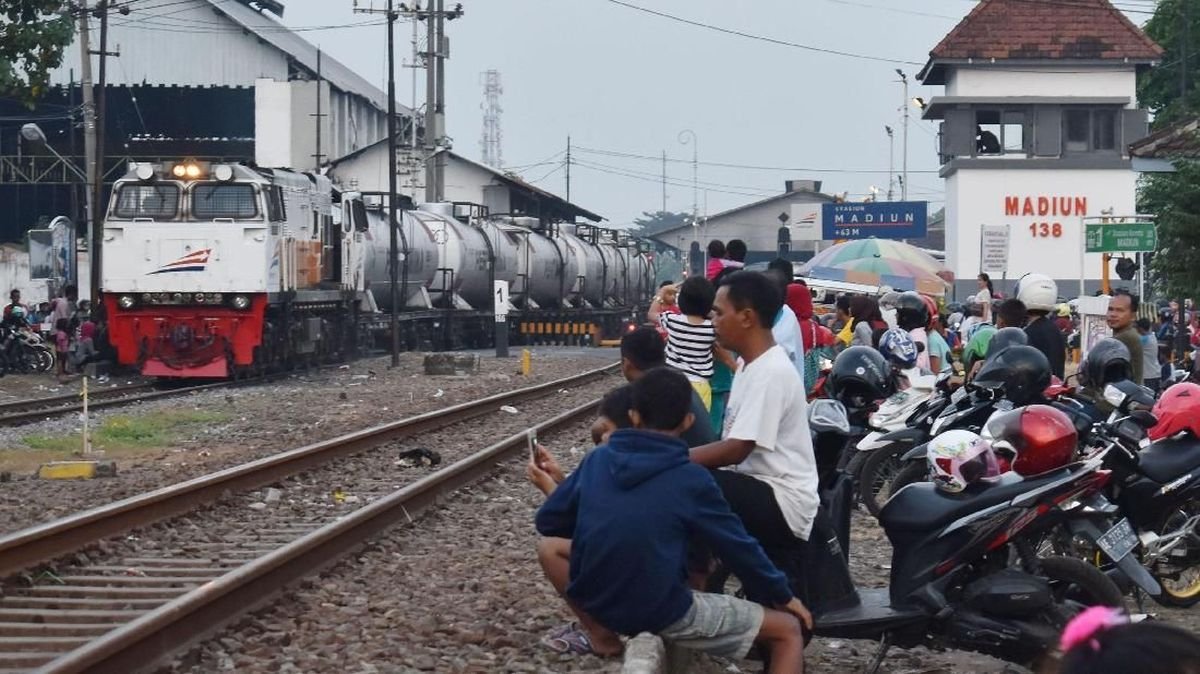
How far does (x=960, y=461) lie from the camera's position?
663 cm

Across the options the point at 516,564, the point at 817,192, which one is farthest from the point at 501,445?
the point at 817,192

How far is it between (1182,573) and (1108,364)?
49.4 inches

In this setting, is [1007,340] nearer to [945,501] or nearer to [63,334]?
[945,501]

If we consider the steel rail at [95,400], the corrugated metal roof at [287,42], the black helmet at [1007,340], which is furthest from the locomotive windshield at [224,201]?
the corrugated metal roof at [287,42]

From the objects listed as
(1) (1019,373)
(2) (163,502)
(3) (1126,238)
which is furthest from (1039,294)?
(3) (1126,238)

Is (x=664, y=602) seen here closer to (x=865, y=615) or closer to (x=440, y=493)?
(x=865, y=615)

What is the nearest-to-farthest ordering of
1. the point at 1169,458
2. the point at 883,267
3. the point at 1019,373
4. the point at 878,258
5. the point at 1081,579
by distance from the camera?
the point at 1081,579
the point at 1169,458
the point at 1019,373
the point at 883,267
the point at 878,258

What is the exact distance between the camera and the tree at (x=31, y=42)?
21.2m

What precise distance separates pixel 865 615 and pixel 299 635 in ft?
8.57

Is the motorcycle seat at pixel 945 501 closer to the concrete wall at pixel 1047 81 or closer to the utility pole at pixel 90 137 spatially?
the utility pole at pixel 90 137

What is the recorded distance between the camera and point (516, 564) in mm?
9766

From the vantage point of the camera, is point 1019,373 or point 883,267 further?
point 883,267

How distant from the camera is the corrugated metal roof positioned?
60656 mm

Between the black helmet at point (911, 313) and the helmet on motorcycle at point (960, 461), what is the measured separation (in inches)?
278
